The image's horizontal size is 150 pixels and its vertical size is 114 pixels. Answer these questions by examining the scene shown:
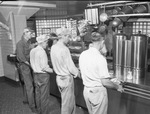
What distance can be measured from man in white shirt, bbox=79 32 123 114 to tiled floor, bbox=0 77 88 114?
4.70 ft

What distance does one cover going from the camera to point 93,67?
193 cm

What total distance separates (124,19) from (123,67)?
4.47 ft

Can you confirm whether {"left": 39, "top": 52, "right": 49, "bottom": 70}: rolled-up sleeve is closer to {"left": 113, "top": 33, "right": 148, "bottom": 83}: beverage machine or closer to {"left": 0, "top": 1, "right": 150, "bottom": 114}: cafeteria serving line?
{"left": 0, "top": 1, "right": 150, "bottom": 114}: cafeteria serving line

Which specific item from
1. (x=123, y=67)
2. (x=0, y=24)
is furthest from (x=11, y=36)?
(x=123, y=67)

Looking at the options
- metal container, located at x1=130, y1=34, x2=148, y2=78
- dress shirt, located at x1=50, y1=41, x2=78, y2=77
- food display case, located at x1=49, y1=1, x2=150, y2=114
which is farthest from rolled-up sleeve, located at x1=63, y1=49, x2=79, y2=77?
metal container, located at x1=130, y1=34, x2=148, y2=78

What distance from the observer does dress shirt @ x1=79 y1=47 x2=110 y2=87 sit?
191 centimetres

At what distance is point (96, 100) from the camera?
204 centimetres

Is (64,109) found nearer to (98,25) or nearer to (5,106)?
(5,106)

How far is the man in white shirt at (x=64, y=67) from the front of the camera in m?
2.61

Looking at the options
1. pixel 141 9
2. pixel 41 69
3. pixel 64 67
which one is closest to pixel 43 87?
pixel 41 69

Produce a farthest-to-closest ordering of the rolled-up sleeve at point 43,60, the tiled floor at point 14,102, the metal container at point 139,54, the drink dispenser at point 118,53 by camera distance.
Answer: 1. the tiled floor at point 14,102
2. the rolled-up sleeve at point 43,60
3. the drink dispenser at point 118,53
4. the metal container at point 139,54

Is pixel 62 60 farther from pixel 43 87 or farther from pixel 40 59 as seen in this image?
pixel 43 87

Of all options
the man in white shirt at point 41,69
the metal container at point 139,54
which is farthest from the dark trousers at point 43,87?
the metal container at point 139,54

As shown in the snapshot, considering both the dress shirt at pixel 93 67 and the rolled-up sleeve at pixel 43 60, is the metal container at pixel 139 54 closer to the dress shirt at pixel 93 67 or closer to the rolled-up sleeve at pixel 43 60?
the dress shirt at pixel 93 67
